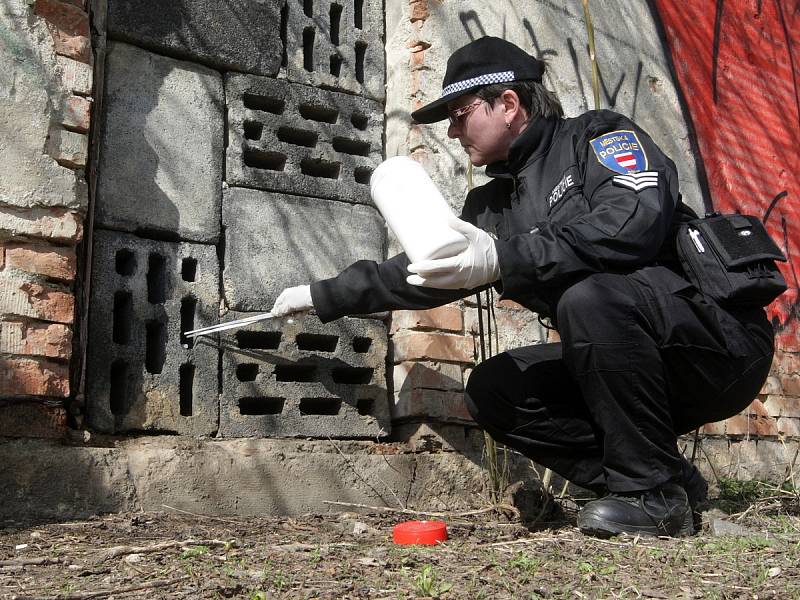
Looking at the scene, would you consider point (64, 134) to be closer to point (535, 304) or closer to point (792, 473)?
point (535, 304)

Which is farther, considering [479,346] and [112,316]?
[479,346]

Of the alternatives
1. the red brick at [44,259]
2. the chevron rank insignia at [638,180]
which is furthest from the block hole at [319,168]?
the chevron rank insignia at [638,180]

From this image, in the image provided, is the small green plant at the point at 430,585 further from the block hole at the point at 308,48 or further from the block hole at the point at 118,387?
the block hole at the point at 308,48

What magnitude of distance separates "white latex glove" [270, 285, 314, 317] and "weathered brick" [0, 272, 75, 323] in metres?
0.58

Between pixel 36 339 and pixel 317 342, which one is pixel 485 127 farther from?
pixel 36 339

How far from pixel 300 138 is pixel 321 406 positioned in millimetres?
942

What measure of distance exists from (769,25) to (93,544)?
14.1ft

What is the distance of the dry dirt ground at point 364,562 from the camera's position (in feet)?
5.61

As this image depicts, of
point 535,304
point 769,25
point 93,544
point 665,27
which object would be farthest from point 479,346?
point 769,25

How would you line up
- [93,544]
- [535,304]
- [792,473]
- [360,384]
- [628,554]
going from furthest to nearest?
[792,473] < [360,384] < [535,304] < [93,544] < [628,554]

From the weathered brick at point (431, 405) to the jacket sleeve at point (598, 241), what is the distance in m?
0.79

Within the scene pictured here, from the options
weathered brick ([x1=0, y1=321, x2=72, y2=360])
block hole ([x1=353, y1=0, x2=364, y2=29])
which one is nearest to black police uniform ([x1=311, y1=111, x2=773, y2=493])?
weathered brick ([x1=0, y1=321, x2=72, y2=360])

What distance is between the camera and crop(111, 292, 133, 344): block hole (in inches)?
108

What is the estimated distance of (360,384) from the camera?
310 centimetres
